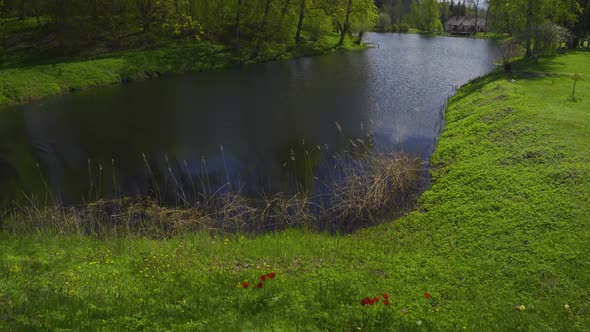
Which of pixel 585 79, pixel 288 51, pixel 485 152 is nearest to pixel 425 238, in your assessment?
pixel 485 152

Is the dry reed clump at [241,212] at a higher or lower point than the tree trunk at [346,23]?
lower

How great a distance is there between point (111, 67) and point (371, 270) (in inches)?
1492

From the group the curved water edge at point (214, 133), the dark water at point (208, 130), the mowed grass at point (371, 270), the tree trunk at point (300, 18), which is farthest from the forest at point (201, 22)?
the mowed grass at point (371, 270)

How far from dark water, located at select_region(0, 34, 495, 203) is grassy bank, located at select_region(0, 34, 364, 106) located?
66.8 inches

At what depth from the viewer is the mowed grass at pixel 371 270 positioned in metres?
7.84

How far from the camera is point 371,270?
34.1ft

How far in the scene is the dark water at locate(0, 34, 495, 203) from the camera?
18578mm

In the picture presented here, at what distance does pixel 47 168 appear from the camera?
65.4 feet

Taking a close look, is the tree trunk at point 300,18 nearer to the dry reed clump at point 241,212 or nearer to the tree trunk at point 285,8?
the tree trunk at point 285,8

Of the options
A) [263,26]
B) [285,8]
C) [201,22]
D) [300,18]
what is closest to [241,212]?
[201,22]

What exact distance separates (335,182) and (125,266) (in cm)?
836

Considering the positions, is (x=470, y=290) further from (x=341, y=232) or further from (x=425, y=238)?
(x=341, y=232)

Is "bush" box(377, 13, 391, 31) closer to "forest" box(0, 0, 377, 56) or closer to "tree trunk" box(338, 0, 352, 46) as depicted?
"tree trunk" box(338, 0, 352, 46)

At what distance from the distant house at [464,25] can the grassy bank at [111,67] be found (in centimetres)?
9055
